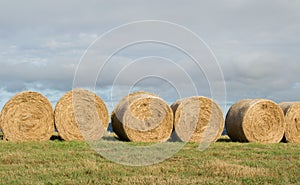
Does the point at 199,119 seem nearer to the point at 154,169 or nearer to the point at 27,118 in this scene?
the point at 27,118

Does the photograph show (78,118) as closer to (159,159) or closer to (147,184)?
(159,159)

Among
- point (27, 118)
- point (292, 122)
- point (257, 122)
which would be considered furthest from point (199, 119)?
point (27, 118)

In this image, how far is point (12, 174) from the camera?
277 inches

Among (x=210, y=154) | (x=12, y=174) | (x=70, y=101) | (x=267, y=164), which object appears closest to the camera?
(x=12, y=174)

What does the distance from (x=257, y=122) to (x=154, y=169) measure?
7.39 m

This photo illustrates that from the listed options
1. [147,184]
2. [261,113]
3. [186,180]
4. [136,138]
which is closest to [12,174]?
[147,184]

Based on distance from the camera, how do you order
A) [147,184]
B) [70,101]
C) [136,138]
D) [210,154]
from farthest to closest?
[70,101] → [136,138] → [210,154] → [147,184]

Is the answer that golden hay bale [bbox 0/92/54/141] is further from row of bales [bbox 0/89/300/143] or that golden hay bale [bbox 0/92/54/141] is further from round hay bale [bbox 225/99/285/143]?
round hay bale [bbox 225/99/285/143]

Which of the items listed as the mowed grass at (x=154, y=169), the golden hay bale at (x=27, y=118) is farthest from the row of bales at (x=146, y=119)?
the mowed grass at (x=154, y=169)

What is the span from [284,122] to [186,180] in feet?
28.5

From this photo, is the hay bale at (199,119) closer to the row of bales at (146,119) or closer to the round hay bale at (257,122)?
the row of bales at (146,119)

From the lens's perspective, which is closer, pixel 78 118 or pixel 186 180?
pixel 186 180

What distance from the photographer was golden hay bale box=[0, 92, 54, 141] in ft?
43.1

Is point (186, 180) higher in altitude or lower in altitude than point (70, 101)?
lower
